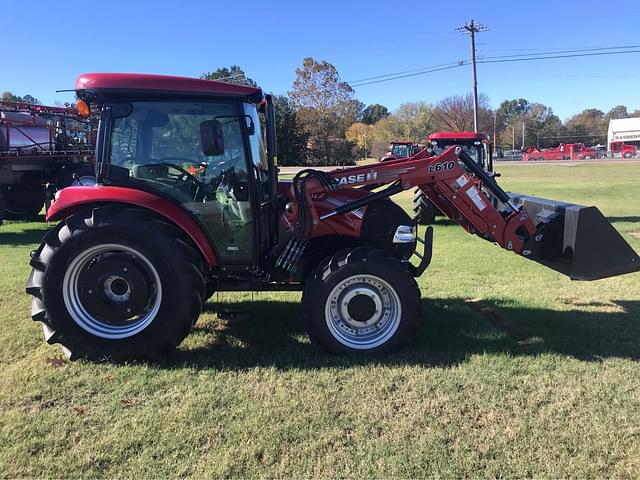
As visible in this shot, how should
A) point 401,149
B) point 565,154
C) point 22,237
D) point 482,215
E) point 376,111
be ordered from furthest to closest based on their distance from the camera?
point 376,111, point 565,154, point 401,149, point 22,237, point 482,215

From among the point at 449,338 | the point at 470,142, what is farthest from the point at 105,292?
the point at 470,142

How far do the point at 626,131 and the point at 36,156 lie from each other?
101m

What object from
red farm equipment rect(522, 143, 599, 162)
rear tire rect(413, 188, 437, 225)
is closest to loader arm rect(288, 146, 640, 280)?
→ rear tire rect(413, 188, 437, 225)

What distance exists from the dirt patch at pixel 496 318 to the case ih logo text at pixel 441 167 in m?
1.69

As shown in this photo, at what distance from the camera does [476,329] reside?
502cm

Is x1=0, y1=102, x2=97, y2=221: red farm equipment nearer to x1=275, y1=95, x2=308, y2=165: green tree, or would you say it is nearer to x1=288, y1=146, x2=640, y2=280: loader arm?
x1=288, y1=146, x2=640, y2=280: loader arm

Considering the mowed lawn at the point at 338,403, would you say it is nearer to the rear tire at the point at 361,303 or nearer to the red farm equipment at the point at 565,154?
the rear tire at the point at 361,303

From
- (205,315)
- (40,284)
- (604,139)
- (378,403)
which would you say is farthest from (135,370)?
(604,139)

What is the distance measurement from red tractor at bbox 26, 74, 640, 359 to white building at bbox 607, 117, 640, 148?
321 ft

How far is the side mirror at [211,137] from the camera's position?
13.3 ft

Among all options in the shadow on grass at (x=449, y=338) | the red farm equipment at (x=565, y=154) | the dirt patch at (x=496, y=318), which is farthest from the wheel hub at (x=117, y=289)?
the red farm equipment at (x=565, y=154)

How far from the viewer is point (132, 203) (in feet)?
13.9

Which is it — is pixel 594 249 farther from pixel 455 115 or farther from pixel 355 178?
pixel 455 115

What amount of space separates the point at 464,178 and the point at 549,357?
5.69ft
